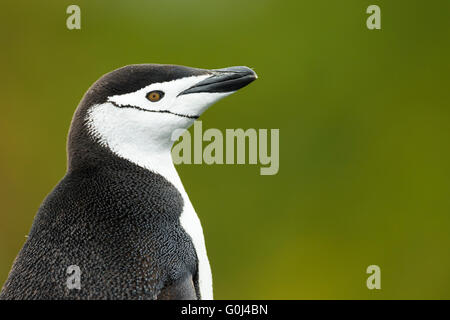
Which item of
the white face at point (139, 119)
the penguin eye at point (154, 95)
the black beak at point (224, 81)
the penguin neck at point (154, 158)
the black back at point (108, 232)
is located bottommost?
the black back at point (108, 232)

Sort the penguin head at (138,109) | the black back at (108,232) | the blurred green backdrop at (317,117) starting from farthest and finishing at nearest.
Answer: the blurred green backdrop at (317,117)
the penguin head at (138,109)
the black back at (108,232)

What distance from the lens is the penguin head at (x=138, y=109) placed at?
1.68 m

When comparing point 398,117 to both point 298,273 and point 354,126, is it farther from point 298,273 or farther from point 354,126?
point 298,273

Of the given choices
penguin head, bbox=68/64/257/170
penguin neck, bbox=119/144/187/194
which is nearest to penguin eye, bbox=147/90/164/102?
penguin head, bbox=68/64/257/170

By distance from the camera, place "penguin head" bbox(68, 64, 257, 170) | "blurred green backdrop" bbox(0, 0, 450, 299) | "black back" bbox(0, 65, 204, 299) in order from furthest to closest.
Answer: "blurred green backdrop" bbox(0, 0, 450, 299) → "penguin head" bbox(68, 64, 257, 170) → "black back" bbox(0, 65, 204, 299)

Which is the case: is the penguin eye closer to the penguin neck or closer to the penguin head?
the penguin head

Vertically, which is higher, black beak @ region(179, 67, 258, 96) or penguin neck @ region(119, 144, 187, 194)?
black beak @ region(179, 67, 258, 96)

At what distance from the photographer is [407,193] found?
15.5 feet

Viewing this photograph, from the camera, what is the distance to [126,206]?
1552mm

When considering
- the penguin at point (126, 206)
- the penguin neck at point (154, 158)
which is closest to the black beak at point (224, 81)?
the penguin at point (126, 206)

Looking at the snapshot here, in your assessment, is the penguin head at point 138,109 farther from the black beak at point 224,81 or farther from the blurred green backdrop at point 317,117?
the blurred green backdrop at point 317,117

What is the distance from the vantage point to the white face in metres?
1.68

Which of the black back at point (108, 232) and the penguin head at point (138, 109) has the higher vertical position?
the penguin head at point (138, 109)

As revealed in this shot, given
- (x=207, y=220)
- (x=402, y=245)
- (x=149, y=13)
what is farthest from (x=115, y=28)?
(x=402, y=245)
